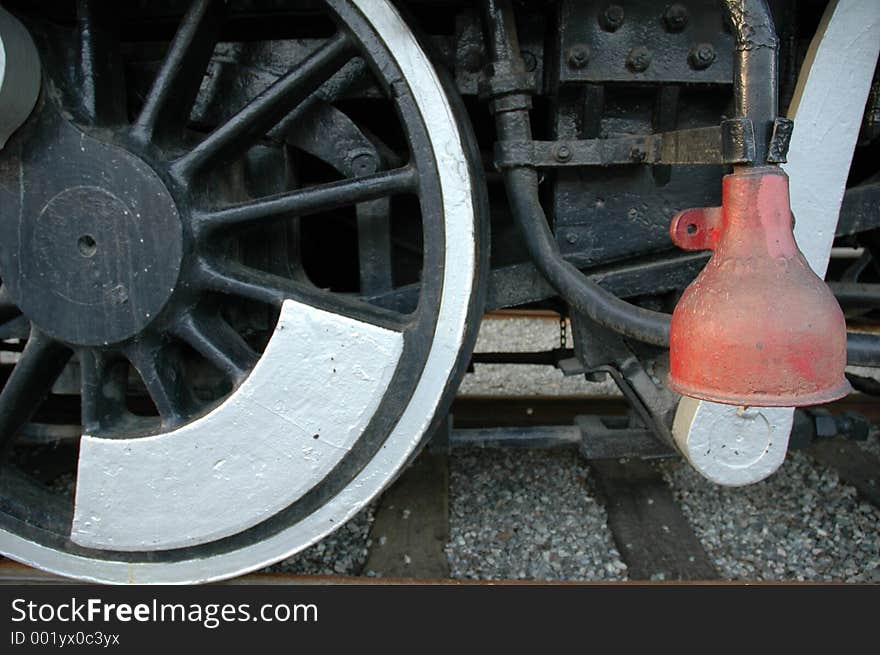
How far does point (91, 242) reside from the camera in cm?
137

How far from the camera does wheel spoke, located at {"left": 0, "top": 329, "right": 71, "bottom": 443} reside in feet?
4.88

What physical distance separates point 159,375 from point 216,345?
15cm

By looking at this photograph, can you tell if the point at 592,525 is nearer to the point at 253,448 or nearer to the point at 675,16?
the point at 253,448

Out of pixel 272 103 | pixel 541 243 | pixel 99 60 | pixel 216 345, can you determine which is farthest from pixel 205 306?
pixel 541 243

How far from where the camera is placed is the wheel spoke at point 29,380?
1.49 meters

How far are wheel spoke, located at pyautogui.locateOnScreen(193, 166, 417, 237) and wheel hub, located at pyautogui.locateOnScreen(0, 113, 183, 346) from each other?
0.27ft

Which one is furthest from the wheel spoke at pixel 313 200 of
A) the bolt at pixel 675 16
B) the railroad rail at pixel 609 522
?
the railroad rail at pixel 609 522

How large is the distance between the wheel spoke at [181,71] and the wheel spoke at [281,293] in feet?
1.05

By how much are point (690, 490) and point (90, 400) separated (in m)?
1.87

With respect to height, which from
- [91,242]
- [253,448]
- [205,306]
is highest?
[91,242]

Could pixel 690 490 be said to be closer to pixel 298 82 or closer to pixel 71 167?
pixel 298 82
